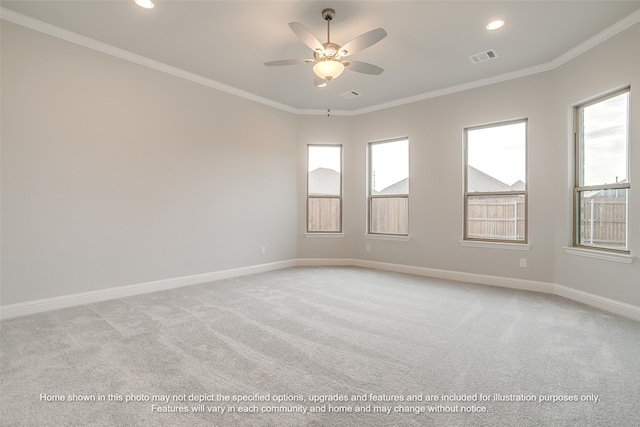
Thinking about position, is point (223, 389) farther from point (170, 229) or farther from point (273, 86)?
point (273, 86)

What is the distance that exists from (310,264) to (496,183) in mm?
3640

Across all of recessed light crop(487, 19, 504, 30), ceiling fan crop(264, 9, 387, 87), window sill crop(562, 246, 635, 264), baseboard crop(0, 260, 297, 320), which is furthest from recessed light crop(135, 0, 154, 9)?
window sill crop(562, 246, 635, 264)

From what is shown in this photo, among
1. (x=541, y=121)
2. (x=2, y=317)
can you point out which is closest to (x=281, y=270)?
(x=2, y=317)

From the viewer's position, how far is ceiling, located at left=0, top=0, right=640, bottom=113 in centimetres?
301

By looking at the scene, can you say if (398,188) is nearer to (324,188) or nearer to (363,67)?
(324,188)

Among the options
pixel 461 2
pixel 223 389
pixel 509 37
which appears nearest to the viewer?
pixel 223 389

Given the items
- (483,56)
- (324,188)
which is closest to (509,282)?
(483,56)

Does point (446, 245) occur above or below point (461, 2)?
below

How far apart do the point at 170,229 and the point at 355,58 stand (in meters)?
3.54

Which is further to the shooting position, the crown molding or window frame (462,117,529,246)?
window frame (462,117,529,246)

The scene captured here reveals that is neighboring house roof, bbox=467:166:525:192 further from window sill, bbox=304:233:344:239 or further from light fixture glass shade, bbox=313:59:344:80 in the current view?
light fixture glass shade, bbox=313:59:344:80

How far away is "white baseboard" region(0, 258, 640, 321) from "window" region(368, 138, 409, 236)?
2.46 feet

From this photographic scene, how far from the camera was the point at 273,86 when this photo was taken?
5.00 m

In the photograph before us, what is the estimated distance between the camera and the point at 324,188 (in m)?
6.34
